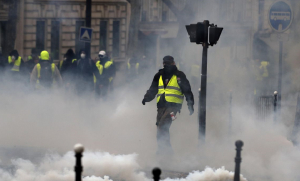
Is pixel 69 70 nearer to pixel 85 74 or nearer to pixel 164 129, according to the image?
pixel 85 74

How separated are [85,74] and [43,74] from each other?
2342mm

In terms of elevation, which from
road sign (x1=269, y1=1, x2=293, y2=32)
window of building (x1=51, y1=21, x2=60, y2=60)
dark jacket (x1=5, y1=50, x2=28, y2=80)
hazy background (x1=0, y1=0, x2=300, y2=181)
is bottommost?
hazy background (x1=0, y1=0, x2=300, y2=181)

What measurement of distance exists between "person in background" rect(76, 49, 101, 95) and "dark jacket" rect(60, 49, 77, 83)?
0.72 ft

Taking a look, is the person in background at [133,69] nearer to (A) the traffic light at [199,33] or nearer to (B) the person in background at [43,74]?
(B) the person in background at [43,74]

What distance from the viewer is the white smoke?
6.92m

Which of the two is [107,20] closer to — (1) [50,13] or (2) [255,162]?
(1) [50,13]

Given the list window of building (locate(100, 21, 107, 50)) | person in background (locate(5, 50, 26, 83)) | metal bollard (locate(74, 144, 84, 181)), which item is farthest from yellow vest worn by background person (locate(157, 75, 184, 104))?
window of building (locate(100, 21, 107, 50))

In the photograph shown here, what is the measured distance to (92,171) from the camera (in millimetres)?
7430

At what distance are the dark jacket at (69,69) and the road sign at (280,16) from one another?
540 centimetres

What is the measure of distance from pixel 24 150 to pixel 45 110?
3.75 m

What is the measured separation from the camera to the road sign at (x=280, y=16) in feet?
37.0

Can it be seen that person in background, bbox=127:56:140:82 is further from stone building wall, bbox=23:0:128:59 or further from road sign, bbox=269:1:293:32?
road sign, bbox=269:1:293:32

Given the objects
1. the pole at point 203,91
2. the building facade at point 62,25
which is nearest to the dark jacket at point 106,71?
the pole at point 203,91

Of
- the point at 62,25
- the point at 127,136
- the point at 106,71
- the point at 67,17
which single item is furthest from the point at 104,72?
the point at 62,25
